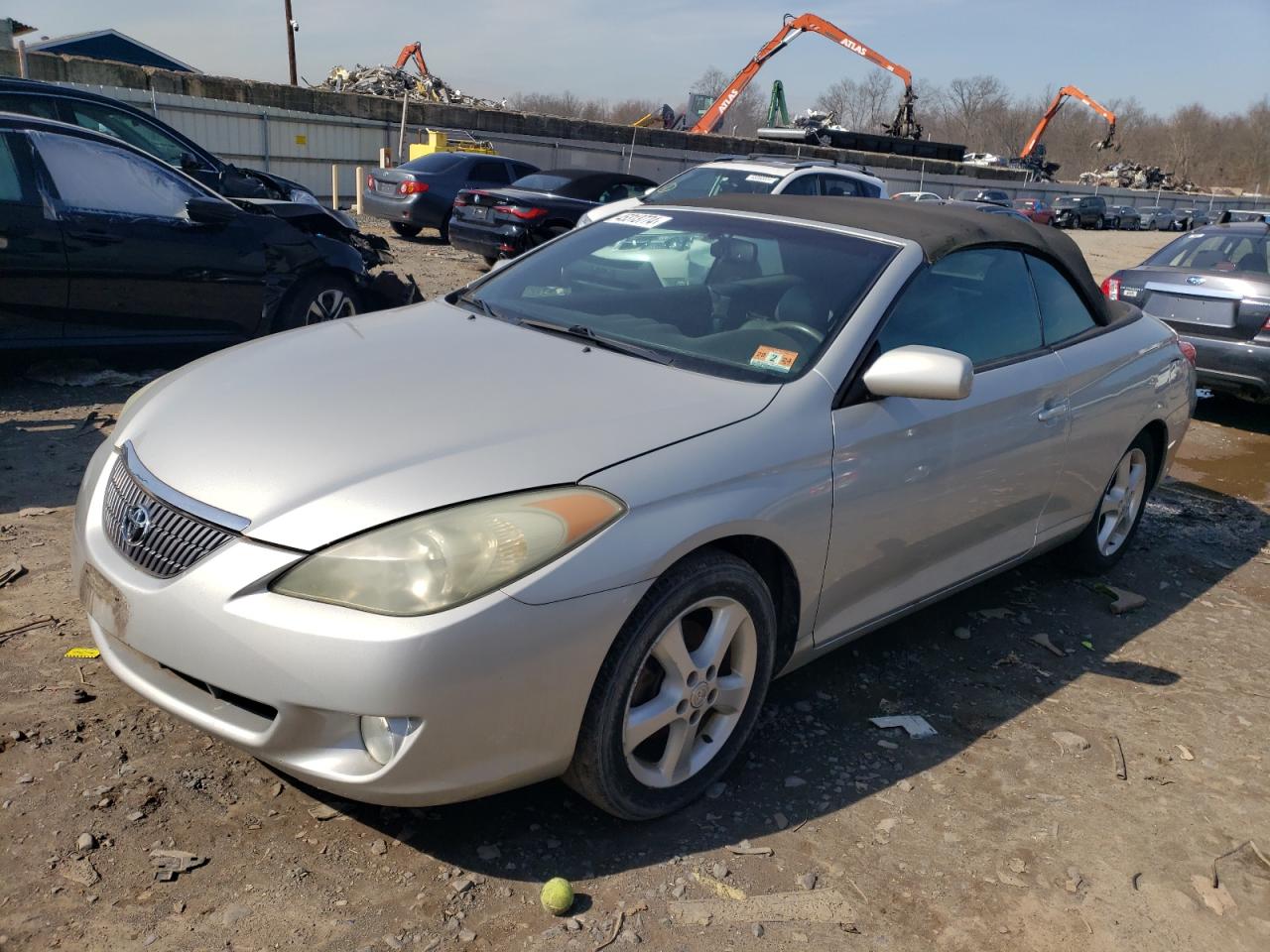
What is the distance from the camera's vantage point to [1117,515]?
5.00 m

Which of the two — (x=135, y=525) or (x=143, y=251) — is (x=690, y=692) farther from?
(x=143, y=251)

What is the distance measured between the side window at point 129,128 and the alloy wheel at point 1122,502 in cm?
821

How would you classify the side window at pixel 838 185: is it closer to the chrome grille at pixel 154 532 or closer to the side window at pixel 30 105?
the side window at pixel 30 105

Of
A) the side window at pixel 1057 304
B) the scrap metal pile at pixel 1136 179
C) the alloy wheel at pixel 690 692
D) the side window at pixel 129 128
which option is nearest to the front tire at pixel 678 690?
the alloy wheel at pixel 690 692

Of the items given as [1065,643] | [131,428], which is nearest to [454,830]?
[131,428]

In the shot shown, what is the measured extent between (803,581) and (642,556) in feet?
2.41

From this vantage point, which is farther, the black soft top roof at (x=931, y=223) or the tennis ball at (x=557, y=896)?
the black soft top roof at (x=931, y=223)

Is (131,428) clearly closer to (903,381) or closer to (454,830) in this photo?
(454,830)

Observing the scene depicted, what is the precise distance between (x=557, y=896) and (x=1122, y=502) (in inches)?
143

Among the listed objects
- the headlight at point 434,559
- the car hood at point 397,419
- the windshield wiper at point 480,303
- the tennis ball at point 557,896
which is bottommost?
the tennis ball at point 557,896

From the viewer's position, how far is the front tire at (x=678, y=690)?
2.58 metres

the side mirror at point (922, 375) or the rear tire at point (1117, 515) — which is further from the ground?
the side mirror at point (922, 375)

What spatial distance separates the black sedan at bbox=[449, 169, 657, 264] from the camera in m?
13.4

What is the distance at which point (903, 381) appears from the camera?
3.12 metres
